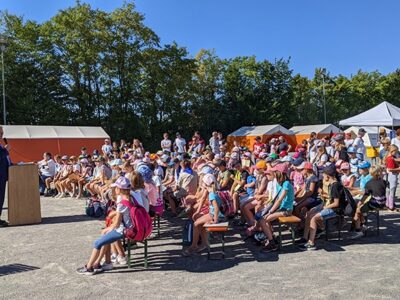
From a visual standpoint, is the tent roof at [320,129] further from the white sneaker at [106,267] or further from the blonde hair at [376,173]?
the white sneaker at [106,267]

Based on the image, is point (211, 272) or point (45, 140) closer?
point (211, 272)

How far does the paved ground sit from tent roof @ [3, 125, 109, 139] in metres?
16.1

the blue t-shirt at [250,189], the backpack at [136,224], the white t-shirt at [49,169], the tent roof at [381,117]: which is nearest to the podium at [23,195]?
the backpack at [136,224]

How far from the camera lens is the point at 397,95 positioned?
175 ft

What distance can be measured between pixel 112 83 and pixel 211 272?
110 ft

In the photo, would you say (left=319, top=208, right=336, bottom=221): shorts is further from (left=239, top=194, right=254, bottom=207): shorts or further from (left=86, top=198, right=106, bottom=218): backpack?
(left=86, top=198, right=106, bottom=218): backpack

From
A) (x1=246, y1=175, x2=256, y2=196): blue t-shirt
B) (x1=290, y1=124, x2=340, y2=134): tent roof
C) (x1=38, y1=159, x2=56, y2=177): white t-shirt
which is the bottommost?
(x1=246, y1=175, x2=256, y2=196): blue t-shirt

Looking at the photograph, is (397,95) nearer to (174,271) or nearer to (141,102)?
(141,102)

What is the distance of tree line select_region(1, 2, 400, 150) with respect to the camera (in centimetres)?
3456

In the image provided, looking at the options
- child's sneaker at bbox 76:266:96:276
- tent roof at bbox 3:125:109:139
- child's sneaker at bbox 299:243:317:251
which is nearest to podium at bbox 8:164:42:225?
child's sneaker at bbox 76:266:96:276

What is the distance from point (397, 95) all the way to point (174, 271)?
179 feet

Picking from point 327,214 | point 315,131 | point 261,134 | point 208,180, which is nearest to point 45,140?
point 261,134

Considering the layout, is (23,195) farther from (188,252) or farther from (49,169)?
(49,169)

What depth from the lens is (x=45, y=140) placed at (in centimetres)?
2322
